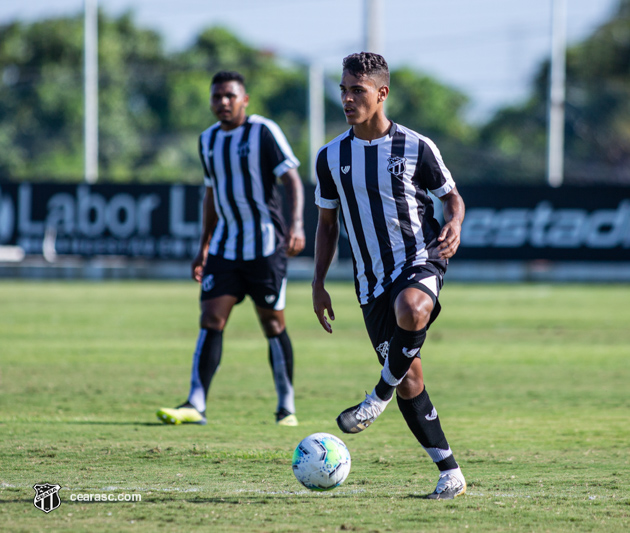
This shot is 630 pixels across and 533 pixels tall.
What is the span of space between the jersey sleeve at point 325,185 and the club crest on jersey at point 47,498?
1.83m

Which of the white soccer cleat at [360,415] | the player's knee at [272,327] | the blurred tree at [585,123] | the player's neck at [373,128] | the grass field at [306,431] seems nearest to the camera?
the grass field at [306,431]

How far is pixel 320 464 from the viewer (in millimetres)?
4559

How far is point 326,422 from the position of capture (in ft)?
22.2

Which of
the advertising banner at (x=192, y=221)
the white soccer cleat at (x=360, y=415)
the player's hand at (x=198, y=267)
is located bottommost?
the advertising banner at (x=192, y=221)

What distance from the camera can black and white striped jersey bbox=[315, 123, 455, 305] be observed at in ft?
15.5

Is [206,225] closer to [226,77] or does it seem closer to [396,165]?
[226,77]

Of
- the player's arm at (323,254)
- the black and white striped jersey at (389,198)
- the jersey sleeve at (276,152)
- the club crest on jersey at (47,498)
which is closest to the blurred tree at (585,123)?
the jersey sleeve at (276,152)

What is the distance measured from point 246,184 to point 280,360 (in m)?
1.22

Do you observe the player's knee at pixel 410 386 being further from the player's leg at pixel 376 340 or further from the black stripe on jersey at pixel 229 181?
the black stripe on jersey at pixel 229 181

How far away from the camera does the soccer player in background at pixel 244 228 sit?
675cm

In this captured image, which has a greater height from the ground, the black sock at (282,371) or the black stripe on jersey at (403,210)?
→ the black stripe on jersey at (403,210)

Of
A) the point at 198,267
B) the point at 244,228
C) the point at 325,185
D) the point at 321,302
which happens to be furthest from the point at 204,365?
the point at 325,185

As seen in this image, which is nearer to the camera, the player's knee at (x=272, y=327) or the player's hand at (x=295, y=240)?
the player's hand at (x=295, y=240)

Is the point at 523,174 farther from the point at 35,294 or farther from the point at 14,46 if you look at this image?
the point at 14,46
